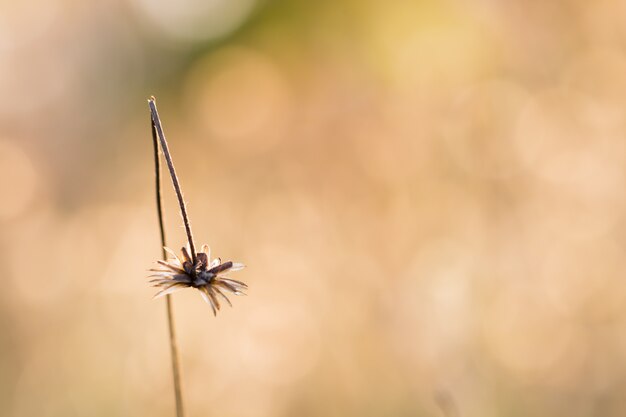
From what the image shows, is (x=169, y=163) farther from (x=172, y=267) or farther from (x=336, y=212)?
(x=336, y=212)

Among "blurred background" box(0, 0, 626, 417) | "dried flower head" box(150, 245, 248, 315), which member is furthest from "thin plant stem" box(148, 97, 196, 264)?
"blurred background" box(0, 0, 626, 417)

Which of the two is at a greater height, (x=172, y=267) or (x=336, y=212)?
(x=336, y=212)

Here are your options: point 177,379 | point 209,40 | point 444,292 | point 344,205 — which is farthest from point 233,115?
point 177,379

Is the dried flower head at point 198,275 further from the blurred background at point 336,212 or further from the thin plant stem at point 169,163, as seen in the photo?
the blurred background at point 336,212

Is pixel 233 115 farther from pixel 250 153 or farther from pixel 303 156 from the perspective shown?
pixel 303 156

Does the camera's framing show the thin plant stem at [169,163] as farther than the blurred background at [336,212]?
No

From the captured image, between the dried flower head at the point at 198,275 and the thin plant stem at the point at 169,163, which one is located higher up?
the thin plant stem at the point at 169,163

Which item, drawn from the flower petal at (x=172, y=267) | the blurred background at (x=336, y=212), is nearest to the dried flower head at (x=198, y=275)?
the flower petal at (x=172, y=267)

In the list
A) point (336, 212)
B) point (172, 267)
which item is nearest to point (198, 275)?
point (172, 267)
